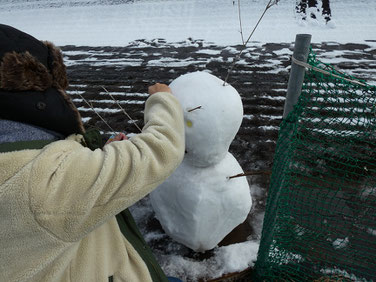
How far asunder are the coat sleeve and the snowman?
0.59m

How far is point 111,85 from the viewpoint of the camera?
413 centimetres

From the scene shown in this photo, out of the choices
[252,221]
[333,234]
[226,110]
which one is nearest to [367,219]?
[333,234]

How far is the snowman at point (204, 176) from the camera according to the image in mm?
1513

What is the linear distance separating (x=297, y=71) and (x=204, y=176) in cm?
86

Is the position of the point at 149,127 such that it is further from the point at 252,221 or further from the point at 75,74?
the point at 75,74

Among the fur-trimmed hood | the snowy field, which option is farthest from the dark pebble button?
the snowy field

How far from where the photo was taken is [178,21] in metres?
6.89

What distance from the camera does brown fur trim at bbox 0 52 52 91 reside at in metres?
0.76

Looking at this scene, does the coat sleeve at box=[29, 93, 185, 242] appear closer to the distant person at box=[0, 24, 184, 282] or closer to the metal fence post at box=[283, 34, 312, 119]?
the distant person at box=[0, 24, 184, 282]

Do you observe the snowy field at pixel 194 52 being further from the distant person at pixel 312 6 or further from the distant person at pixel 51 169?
the distant person at pixel 51 169

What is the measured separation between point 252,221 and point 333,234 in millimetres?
622

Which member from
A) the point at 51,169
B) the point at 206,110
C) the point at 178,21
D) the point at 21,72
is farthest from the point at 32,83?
the point at 178,21

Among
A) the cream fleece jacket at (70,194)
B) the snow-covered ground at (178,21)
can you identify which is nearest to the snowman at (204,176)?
the cream fleece jacket at (70,194)

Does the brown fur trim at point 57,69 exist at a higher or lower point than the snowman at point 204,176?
higher
